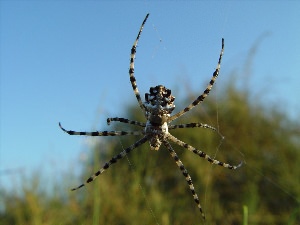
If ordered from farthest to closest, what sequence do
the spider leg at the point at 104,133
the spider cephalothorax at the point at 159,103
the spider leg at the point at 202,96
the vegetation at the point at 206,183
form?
the vegetation at the point at 206,183 < the spider leg at the point at 104,133 < the spider leg at the point at 202,96 < the spider cephalothorax at the point at 159,103

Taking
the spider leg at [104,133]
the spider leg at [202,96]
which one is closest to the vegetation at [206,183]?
the spider leg at [104,133]

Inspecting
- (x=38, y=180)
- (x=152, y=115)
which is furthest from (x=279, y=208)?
(x=152, y=115)

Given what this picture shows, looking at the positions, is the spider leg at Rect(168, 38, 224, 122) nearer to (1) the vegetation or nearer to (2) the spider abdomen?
(2) the spider abdomen

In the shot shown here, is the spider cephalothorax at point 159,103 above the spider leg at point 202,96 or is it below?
below

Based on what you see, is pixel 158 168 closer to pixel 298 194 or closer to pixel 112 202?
pixel 112 202

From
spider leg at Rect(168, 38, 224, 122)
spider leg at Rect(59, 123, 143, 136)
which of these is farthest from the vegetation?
spider leg at Rect(168, 38, 224, 122)

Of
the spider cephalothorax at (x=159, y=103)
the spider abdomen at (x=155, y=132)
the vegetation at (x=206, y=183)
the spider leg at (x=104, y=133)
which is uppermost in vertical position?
the vegetation at (x=206, y=183)

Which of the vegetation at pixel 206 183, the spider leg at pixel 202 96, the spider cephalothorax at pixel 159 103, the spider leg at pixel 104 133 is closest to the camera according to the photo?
the spider cephalothorax at pixel 159 103

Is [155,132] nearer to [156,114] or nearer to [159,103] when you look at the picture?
[156,114]

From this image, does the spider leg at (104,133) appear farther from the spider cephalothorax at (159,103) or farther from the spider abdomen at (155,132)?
the spider cephalothorax at (159,103)
